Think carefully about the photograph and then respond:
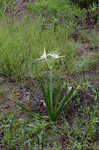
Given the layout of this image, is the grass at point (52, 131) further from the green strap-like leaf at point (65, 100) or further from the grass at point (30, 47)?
the grass at point (30, 47)

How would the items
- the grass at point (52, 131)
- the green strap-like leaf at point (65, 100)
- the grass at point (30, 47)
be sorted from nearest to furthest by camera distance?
the grass at point (52, 131)
the green strap-like leaf at point (65, 100)
the grass at point (30, 47)

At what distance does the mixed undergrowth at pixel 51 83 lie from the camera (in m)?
2.41

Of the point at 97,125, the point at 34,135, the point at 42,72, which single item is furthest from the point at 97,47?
the point at 34,135

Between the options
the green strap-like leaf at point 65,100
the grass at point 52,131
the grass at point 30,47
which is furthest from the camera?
the grass at point 30,47

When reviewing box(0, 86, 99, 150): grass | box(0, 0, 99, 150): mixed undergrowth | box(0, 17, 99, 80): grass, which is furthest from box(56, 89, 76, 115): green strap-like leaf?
box(0, 17, 99, 80): grass

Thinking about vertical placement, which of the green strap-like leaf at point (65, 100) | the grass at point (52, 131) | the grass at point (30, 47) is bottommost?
the grass at point (52, 131)

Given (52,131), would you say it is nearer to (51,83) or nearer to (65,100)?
(65,100)

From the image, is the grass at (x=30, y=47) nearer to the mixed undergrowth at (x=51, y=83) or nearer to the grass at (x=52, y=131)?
the mixed undergrowth at (x=51, y=83)

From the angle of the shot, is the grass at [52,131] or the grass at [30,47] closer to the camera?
the grass at [52,131]

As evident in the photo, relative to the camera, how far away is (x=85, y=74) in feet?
11.2

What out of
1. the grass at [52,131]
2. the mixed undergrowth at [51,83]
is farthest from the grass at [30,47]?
the grass at [52,131]

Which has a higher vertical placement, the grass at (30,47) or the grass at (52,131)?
the grass at (30,47)

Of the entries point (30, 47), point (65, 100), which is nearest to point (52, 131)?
point (65, 100)

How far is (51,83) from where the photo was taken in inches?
104
